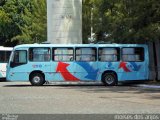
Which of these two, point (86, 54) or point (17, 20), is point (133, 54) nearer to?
point (86, 54)

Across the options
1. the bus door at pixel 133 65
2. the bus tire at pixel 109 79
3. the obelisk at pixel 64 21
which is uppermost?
the obelisk at pixel 64 21

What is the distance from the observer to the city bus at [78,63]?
106 ft

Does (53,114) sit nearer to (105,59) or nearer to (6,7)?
(105,59)

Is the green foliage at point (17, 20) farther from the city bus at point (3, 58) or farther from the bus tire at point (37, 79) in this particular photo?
the bus tire at point (37, 79)

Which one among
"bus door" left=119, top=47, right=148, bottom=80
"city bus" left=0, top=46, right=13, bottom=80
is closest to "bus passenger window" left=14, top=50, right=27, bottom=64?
"bus door" left=119, top=47, right=148, bottom=80

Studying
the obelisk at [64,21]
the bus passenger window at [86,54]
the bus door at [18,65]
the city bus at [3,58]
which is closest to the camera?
the bus door at [18,65]

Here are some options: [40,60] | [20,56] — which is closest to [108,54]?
[40,60]

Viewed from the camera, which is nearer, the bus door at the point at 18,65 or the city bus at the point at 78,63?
the bus door at the point at 18,65

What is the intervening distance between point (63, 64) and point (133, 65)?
4629mm

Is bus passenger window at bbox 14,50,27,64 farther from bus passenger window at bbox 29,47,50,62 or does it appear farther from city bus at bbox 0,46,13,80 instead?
city bus at bbox 0,46,13,80

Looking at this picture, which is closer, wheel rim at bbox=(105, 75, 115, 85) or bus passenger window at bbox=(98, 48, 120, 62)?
wheel rim at bbox=(105, 75, 115, 85)

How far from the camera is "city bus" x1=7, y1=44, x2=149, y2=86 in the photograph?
106 feet

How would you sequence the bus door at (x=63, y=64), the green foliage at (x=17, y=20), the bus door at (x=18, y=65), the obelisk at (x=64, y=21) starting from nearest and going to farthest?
the bus door at (x=18, y=65) → the bus door at (x=63, y=64) → the obelisk at (x=64, y=21) → the green foliage at (x=17, y=20)

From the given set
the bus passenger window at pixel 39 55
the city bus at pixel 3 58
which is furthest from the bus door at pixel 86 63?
the city bus at pixel 3 58
